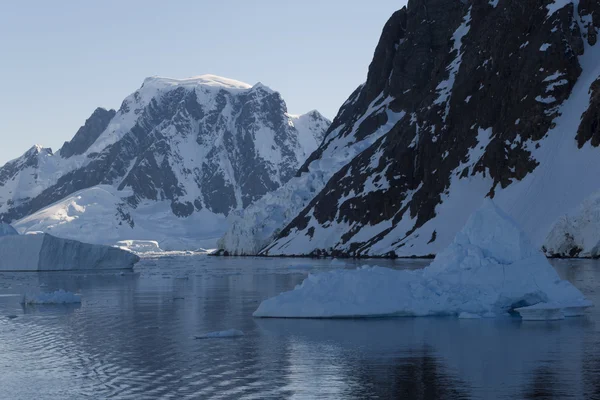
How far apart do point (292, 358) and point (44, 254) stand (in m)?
94.8

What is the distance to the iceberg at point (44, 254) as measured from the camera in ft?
390

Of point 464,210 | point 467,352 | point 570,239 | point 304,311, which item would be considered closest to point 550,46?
point 464,210

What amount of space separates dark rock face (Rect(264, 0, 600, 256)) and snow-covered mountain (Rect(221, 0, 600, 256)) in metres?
0.24

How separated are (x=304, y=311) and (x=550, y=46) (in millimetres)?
105093

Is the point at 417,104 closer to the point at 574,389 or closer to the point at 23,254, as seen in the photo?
the point at 23,254

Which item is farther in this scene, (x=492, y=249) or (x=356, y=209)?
(x=356, y=209)

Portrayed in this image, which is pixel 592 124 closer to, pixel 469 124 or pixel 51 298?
pixel 469 124

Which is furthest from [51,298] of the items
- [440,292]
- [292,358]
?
[292,358]

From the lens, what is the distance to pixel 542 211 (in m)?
114

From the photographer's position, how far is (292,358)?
3155 centimetres

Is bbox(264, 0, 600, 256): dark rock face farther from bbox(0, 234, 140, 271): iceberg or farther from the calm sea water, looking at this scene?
the calm sea water

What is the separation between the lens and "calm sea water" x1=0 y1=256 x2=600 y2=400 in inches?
996

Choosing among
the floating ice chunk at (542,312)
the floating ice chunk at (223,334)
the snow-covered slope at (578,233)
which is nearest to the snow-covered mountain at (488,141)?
the snow-covered slope at (578,233)

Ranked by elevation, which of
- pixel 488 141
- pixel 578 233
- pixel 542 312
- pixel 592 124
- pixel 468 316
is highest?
pixel 488 141
